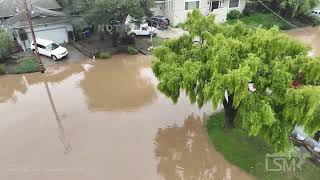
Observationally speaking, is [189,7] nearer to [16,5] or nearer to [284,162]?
[16,5]

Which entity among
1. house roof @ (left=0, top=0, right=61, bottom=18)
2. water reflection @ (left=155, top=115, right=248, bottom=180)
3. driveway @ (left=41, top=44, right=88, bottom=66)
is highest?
house roof @ (left=0, top=0, right=61, bottom=18)

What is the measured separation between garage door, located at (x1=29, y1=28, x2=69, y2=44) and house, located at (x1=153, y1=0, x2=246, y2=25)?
8191mm

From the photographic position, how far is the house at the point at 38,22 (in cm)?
2580

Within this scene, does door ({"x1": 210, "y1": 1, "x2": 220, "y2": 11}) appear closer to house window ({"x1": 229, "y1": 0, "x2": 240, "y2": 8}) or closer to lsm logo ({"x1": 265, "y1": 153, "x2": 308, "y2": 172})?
house window ({"x1": 229, "y1": 0, "x2": 240, "y2": 8})

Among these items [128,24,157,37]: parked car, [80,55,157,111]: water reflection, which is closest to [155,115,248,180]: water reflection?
[80,55,157,111]: water reflection

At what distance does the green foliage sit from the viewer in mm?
23656

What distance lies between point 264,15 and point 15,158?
27188 millimetres

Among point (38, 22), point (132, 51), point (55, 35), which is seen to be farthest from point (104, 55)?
point (38, 22)

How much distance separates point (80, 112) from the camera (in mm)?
18984

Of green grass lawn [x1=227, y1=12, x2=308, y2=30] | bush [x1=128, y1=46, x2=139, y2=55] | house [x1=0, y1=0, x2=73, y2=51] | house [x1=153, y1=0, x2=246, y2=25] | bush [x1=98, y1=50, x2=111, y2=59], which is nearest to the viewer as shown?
bush [x1=98, y1=50, x2=111, y2=59]

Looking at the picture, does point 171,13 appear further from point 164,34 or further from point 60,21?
point 60,21

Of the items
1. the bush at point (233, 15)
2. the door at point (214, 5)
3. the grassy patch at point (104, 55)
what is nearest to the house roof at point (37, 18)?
the grassy patch at point (104, 55)

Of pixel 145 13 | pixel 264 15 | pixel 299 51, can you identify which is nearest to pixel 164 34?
pixel 145 13

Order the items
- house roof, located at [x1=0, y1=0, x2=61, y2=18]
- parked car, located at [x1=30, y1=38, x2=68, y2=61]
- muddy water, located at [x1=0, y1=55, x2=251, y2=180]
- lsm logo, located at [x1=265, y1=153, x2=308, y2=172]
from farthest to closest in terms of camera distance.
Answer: house roof, located at [x1=0, y1=0, x2=61, y2=18]
parked car, located at [x1=30, y1=38, x2=68, y2=61]
muddy water, located at [x1=0, y1=55, x2=251, y2=180]
lsm logo, located at [x1=265, y1=153, x2=308, y2=172]
